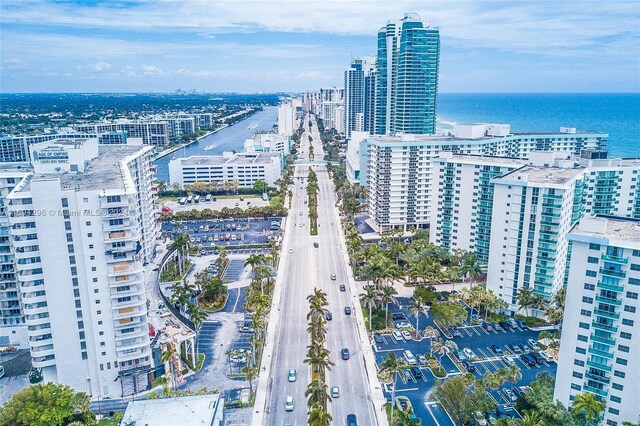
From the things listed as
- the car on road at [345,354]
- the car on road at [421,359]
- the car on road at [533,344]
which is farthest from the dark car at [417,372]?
the car on road at [533,344]

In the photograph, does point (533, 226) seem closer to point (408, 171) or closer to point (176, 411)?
point (408, 171)

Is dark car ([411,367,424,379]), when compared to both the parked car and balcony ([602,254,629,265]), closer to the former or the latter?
the parked car

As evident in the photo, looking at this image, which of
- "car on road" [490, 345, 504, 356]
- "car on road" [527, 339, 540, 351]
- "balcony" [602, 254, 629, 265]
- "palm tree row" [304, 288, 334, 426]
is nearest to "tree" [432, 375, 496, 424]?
"palm tree row" [304, 288, 334, 426]

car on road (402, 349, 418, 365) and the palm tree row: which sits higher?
the palm tree row

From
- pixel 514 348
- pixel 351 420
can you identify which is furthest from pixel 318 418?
pixel 514 348

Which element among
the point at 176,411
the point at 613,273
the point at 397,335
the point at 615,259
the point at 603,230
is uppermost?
the point at 603,230

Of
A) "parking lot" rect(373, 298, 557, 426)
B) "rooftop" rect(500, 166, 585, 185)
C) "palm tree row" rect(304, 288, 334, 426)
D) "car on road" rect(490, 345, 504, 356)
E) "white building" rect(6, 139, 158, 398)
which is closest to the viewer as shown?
"palm tree row" rect(304, 288, 334, 426)
